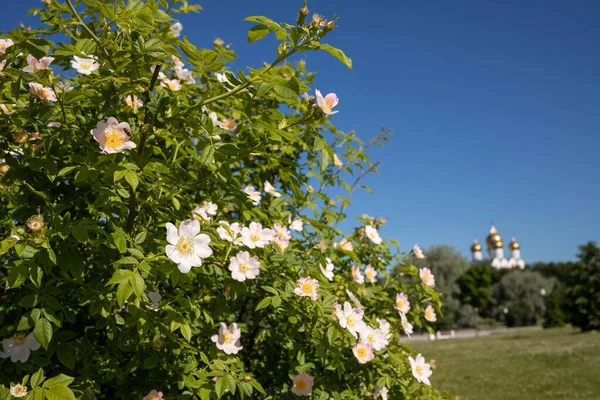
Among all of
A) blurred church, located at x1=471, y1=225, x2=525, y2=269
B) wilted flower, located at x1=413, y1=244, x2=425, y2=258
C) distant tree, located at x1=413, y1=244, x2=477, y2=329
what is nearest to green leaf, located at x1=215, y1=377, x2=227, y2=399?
wilted flower, located at x1=413, y1=244, x2=425, y2=258

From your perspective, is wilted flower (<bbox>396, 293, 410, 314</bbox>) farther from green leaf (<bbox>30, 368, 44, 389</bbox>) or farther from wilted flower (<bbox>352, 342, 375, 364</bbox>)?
green leaf (<bbox>30, 368, 44, 389</bbox>)

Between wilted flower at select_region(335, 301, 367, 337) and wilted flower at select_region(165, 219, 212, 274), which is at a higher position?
wilted flower at select_region(165, 219, 212, 274)

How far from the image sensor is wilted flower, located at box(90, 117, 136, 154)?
1.34 meters

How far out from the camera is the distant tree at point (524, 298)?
146ft

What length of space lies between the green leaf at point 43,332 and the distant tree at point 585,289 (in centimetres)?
2994

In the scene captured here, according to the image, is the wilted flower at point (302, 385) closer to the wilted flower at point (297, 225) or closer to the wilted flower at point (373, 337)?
the wilted flower at point (373, 337)

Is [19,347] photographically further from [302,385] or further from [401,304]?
[401,304]

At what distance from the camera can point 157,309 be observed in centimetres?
147

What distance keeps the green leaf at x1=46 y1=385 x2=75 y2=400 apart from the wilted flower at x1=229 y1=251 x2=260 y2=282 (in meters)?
0.61

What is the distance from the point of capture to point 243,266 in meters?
1.69

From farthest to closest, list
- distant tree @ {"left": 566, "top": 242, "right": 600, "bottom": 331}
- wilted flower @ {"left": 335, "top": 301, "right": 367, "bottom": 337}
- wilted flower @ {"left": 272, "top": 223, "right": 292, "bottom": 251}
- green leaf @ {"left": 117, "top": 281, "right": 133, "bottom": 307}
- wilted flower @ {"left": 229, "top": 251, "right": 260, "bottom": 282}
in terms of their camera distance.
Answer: distant tree @ {"left": 566, "top": 242, "right": 600, "bottom": 331} → wilted flower @ {"left": 272, "top": 223, "right": 292, "bottom": 251} → wilted flower @ {"left": 335, "top": 301, "right": 367, "bottom": 337} → wilted flower @ {"left": 229, "top": 251, "right": 260, "bottom": 282} → green leaf @ {"left": 117, "top": 281, "right": 133, "bottom": 307}

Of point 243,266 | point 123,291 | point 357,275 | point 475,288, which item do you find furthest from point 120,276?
point 475,288

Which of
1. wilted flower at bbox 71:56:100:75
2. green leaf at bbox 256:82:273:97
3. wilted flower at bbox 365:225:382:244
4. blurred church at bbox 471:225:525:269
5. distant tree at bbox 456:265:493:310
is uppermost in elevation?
Answer: blurred church at bbox 471:225:525:269

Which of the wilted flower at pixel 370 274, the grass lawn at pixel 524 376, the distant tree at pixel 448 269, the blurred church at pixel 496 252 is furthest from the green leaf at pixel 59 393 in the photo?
the blurred church at pixel 496 252
